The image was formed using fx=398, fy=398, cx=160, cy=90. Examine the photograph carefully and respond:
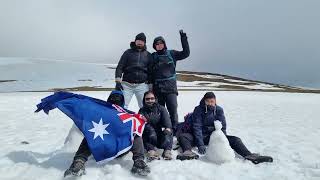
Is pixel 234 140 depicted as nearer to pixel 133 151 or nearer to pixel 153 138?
pixel 153 138

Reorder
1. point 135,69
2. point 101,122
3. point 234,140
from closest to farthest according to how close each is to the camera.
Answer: point 101,122 → point 234,140 → point 135,69

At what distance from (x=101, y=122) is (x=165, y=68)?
277cm

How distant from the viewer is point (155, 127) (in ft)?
29.0

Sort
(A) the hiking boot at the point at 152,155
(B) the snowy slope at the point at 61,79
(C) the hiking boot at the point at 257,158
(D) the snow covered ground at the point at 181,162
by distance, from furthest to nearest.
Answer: (B) the snowy slope at the point at 61,79 → (A) the hiking boot at the point at 152,155 → (C) the hiking boot at the point at 257,158 → (D) the snow covered ground at the point at 181,162

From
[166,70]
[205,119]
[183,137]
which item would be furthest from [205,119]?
[166,70]

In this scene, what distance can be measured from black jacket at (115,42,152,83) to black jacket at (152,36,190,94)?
0.20 metres

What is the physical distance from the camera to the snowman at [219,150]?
25.3 ft

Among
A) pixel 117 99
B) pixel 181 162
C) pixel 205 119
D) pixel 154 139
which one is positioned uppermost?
pixel 117 99

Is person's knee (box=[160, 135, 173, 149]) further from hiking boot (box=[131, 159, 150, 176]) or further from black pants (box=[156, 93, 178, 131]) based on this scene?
black pants (box=[156, 93, 178, 131])

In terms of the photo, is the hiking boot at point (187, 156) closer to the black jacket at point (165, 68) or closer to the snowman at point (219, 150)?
the snowman at point (219, 150)

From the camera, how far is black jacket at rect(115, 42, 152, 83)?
9.78m

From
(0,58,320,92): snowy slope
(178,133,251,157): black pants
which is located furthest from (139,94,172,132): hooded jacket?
(0,58,320,92): snowy slope

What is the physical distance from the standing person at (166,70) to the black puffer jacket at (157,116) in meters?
0.95

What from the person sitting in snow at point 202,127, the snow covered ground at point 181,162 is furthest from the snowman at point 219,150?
the person sitting in snow at point 202,127
